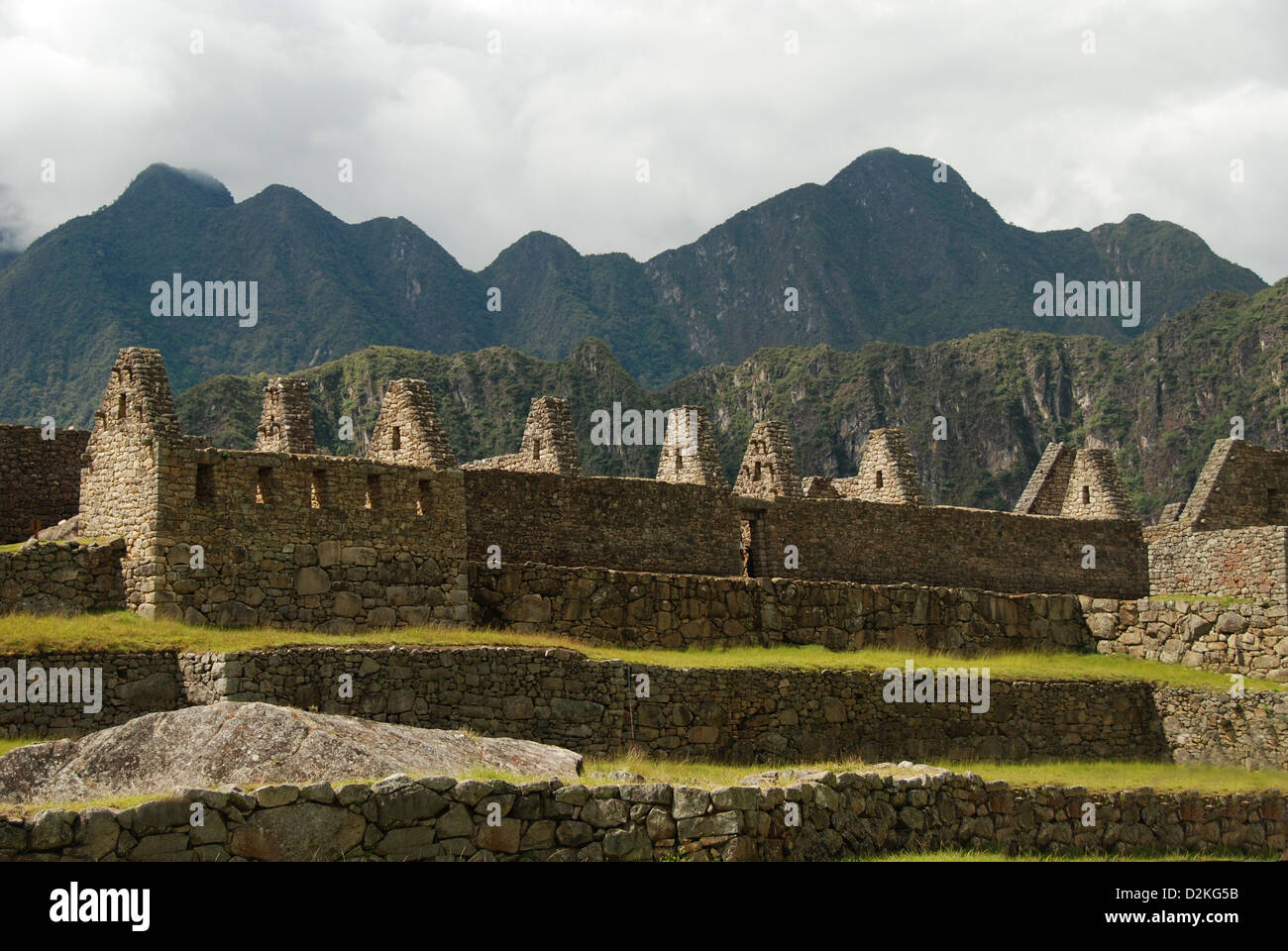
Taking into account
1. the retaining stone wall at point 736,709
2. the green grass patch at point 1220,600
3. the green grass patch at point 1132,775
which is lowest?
the green grass patch at point 1132,775

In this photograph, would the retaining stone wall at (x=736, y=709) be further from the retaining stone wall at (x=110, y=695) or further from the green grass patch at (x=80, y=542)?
the green grass patch at (x=80, y=542)

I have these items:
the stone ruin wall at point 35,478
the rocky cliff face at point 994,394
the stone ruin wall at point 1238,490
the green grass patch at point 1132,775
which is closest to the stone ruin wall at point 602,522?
the green grass patch at point 1132,775

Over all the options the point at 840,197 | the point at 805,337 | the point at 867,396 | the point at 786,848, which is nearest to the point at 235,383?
the point at 786,848

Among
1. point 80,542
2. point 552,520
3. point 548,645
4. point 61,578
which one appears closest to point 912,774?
point 548,645

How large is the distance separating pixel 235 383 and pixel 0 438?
27.9m

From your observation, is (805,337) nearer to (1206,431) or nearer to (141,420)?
(1206,431)

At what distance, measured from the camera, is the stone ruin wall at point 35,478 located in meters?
27.0

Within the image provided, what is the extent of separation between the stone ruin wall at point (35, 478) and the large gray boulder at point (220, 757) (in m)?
12.3

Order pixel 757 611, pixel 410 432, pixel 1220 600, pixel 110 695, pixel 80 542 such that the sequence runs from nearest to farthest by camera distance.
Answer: pixel 110 695, pixel 80 542, pixel 410 432, pixel 757 611, pixel 1220 600

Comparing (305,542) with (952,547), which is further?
(952,547)

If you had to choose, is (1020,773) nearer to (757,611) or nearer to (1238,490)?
(757,611)

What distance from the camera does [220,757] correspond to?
15.1m

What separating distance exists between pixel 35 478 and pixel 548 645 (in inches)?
406

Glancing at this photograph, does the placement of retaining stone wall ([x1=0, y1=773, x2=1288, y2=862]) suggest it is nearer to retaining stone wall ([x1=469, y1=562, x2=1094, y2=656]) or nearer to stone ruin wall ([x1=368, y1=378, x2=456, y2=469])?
retaining stone wall ([x1=469, y1=562, x2=1094, y2=656])
